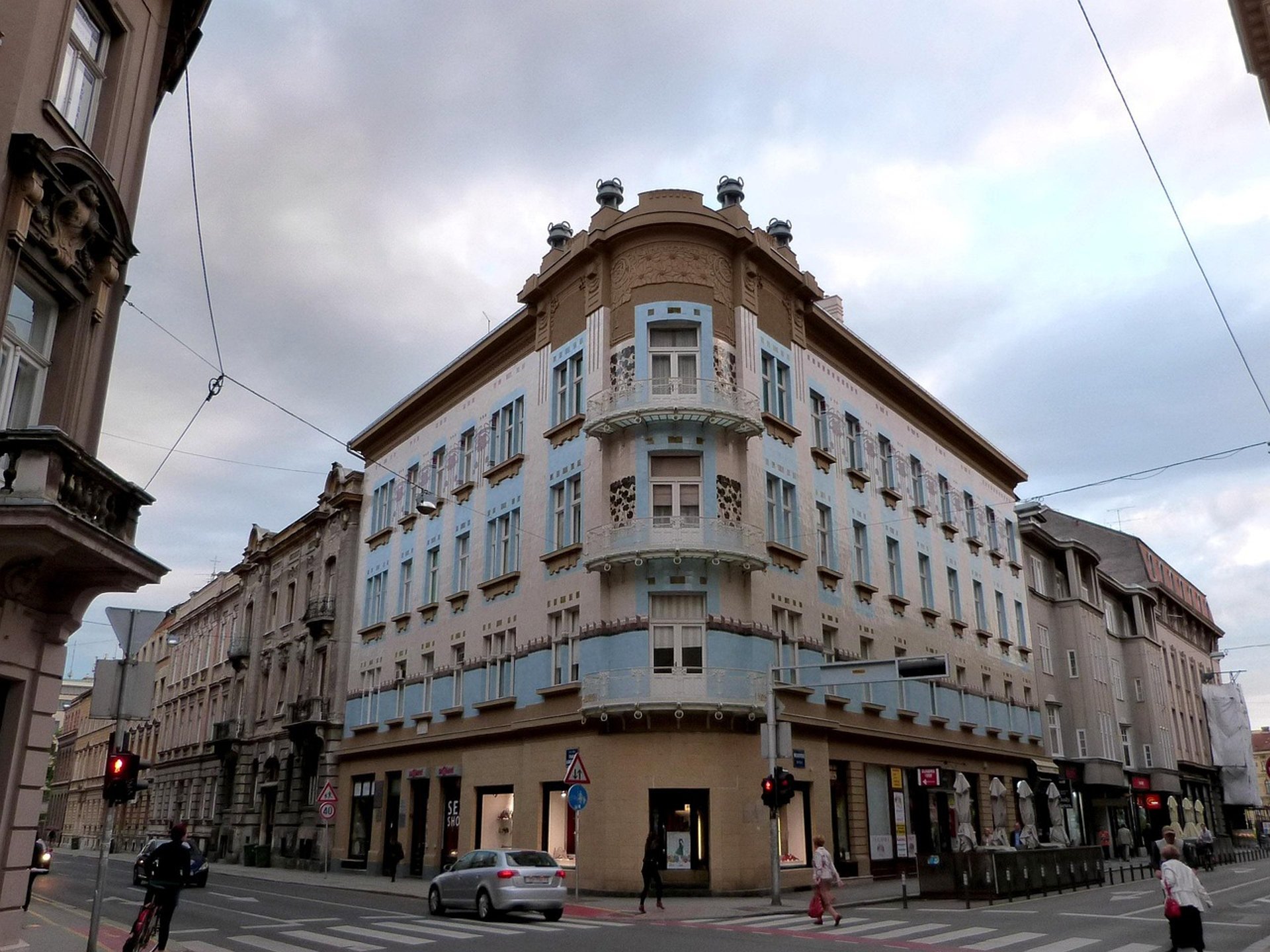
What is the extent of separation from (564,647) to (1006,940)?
1505 centimetres

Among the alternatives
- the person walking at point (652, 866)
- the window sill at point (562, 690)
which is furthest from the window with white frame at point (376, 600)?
the person walking at point (652, 866)

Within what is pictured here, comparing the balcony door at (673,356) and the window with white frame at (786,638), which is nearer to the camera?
the window with white frame at (786,638)

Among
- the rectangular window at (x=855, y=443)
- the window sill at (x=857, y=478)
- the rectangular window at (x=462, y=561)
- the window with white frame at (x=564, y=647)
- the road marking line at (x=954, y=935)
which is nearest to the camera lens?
the road marking line at (x=954, y=935)

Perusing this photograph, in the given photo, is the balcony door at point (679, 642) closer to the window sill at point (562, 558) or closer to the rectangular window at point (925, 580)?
the window sill at point (562, 558)

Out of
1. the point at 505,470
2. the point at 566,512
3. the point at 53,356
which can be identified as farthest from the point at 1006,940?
the point at 505,470

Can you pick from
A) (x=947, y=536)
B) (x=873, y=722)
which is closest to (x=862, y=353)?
(x=947, y=536)

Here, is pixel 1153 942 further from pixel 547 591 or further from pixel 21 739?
pixel 547 591

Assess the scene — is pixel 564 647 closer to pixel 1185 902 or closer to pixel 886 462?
pixel 886 462

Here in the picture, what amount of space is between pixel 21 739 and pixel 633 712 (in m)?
15.6

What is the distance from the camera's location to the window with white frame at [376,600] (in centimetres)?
3950

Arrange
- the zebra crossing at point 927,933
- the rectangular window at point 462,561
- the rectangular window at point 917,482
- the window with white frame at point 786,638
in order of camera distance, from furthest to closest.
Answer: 1. the rectangular window at point 917,482
2. the rectangular window at point 462,561
3. the window with white frame at point 786,638
4. the zebra crossing at point 927,933

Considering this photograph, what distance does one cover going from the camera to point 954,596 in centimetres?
3897

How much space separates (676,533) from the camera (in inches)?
→ 1035

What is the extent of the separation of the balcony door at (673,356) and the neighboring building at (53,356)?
16.1 meters
